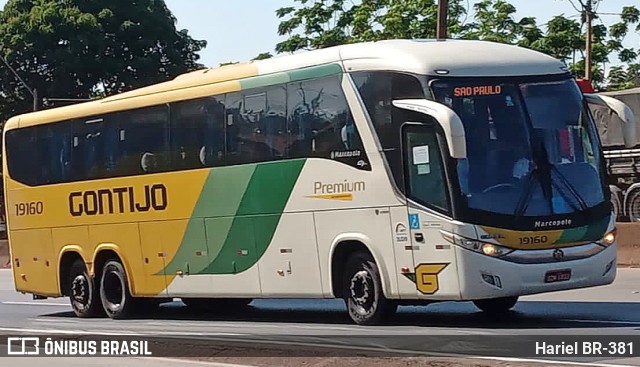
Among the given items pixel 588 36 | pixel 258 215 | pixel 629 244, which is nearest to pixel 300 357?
pixel 258 215

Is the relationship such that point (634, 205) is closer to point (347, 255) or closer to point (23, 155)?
point (23, 155)

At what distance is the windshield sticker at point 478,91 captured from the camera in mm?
13758

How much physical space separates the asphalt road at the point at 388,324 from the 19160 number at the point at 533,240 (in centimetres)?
93

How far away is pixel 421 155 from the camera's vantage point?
544 inches

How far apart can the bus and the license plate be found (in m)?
0.02

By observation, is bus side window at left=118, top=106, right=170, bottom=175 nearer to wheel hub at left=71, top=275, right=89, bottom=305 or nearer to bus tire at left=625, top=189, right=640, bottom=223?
wheel hub at left=71, top=275, right=89, bottom=305

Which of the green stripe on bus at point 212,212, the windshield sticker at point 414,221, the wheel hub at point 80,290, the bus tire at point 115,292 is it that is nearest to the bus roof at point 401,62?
the green stripe on bus at point 212,212

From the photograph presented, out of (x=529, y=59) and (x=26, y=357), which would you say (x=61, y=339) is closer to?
(x=26, y=357)

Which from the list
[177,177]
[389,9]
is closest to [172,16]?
[389,9]

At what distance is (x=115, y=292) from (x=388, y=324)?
635 cm

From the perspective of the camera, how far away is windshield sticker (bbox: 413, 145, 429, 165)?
45.1 feet

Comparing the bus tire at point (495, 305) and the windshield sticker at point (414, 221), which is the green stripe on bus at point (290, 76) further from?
the bus tire at point (495, 305)

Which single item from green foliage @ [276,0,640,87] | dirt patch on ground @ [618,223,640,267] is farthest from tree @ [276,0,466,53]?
dirt patch on ground @ [618,223,640,267]

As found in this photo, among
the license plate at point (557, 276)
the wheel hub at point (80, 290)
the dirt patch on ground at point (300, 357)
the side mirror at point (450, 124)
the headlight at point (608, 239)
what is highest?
the side mirror at point (450, 124)
